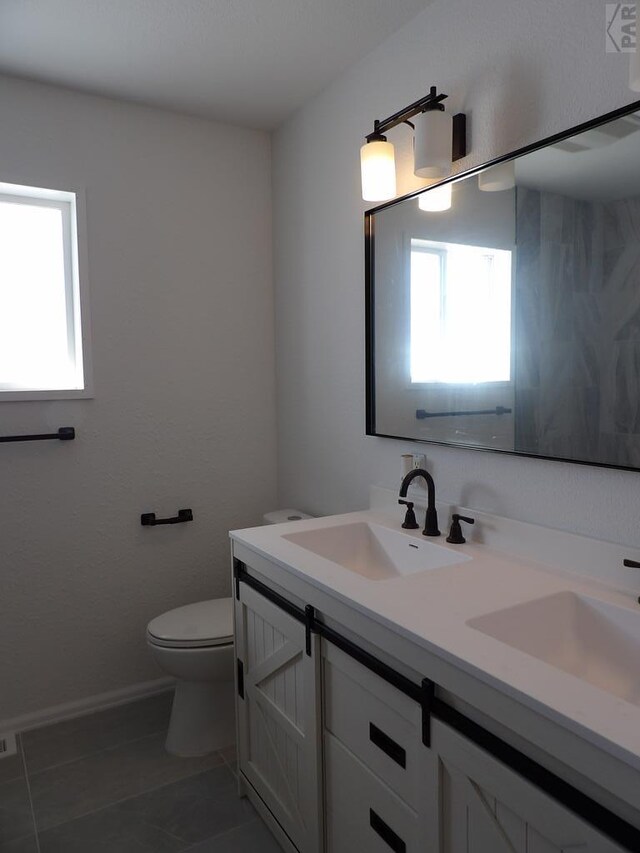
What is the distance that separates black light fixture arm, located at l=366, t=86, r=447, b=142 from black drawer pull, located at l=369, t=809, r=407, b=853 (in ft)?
5.79

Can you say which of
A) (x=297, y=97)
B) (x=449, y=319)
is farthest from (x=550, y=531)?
(x=297, y=97)

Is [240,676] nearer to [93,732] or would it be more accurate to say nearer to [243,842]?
[243,842]

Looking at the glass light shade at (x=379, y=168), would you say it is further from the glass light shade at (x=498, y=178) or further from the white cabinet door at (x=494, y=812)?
the white cabinet door at (x=494, y=812)

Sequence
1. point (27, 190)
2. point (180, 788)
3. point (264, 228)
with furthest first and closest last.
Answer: point (264, 228), point (27, 190), point (180, 788)

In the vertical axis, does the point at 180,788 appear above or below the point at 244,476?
below

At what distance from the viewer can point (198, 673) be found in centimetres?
214

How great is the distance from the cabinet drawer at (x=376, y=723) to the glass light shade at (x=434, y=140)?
1.31m

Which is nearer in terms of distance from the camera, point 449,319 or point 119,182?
point 449,319

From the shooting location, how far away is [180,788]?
6.57 feet

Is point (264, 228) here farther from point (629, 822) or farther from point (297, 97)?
point (629, 822)

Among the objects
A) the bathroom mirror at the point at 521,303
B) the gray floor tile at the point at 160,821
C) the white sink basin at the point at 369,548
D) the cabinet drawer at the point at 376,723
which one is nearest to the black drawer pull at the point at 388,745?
the cabinet drawer at the point at 376,723

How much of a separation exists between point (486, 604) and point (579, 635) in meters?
0.23

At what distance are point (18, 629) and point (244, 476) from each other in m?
1.08

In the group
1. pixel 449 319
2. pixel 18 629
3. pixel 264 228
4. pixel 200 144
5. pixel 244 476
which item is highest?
pixel 200 144
